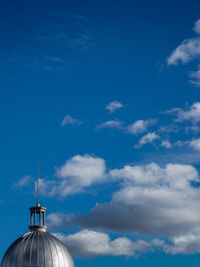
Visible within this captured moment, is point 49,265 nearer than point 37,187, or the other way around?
point 49,265

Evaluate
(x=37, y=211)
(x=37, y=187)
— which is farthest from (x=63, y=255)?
(x=37, y=187)

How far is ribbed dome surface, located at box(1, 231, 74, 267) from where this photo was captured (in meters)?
75.2

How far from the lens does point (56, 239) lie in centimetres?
8044

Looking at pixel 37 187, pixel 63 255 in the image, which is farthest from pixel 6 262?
pixel 37 187

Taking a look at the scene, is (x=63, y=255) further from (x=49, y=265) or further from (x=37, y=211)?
(x=37, y=211)

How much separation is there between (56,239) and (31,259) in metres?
6.37

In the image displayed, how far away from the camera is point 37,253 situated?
249ft

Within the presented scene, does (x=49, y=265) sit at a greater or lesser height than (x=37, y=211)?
lesser

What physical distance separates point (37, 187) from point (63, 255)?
16.6 m

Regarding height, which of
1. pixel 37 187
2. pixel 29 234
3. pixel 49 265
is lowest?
pixel 49 265

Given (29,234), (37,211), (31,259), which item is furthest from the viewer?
(37,211)

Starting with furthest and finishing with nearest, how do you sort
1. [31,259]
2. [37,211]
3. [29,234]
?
[37,211] < [29,234] < [31,259]

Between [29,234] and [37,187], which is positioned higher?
[37,187]

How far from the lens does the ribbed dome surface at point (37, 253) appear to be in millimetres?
75250
